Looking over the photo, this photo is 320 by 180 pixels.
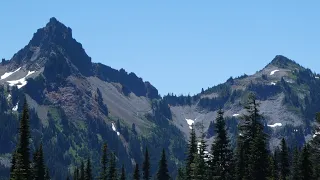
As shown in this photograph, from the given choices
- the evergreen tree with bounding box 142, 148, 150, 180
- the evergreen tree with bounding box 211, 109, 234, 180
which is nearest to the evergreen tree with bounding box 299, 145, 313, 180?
the evergreen tree with bounding box 211, 109, 234, 180

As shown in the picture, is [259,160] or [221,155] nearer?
[259,160]

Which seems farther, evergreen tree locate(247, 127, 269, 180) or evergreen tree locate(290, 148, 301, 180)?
evergreen tree locate(290, 148, 301, 180)

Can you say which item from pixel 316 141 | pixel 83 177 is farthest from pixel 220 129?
pixel 83 177

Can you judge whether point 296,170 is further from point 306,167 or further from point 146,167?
point 146,167

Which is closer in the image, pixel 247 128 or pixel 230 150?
pixel 247 128

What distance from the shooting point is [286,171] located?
104 meters

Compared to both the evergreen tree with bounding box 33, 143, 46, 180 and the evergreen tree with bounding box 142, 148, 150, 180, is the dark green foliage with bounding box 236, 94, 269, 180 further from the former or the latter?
the evergreen tree with bounding box 142, 148, 150, 180

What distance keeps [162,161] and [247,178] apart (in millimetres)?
40622

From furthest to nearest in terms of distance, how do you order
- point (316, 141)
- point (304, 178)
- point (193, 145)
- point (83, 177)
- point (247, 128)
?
1. point (83, 177)
2. point (193, 145)
3. point (304, 178)
4. point (316, 141)
5. point (247, 128)

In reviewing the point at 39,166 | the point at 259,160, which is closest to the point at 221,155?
the point at 259,160

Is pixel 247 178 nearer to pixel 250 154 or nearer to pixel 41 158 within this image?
pixel 250 154

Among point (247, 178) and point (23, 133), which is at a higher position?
point (23, 133)

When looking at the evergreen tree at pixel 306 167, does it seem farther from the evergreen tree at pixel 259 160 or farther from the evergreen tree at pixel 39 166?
the evergreen tree at pixel 39 166

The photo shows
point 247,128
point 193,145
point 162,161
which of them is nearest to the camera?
point 247,128
